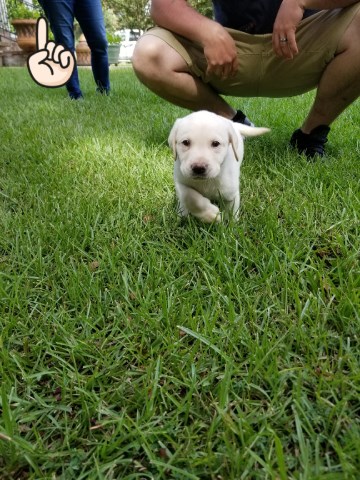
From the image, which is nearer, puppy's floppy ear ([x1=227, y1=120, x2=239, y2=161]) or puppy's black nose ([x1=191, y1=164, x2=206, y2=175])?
puppy's black nose ([x1=191, y1=164, x2=206, y2=175])

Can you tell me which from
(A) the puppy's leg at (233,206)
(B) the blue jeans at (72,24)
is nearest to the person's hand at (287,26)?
(A) the puppy's leg at (233,206)

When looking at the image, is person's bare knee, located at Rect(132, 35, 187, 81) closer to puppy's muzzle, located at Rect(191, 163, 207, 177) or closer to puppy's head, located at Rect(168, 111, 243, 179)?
puppy's head, located at Rect(168, 111, 243, 179)

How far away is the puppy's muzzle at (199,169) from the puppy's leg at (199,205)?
120 millimetres

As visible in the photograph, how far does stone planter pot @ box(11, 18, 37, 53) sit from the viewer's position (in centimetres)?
1011

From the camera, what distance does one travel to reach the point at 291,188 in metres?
1.86

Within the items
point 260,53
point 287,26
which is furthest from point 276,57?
point 287,26

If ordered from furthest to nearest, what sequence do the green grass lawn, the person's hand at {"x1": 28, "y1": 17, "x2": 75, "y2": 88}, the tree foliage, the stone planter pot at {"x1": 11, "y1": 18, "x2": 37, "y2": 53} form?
1. the tree foliage
2. the stone planter pot at {"x1": 11, "y1": 18, "x2": 37, "y2": 53}
3. the person's hand at {"x1": 28, "y1": 17, "x2": 75, "y2": 88}
4. the green grass lawn

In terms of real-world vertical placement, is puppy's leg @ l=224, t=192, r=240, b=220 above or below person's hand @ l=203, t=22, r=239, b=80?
below

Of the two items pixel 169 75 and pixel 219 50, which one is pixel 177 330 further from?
pixel 169 75

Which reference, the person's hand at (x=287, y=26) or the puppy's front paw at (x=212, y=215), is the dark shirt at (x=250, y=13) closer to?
the person's hand at (x=287, y=26)

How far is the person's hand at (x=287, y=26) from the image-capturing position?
200cm

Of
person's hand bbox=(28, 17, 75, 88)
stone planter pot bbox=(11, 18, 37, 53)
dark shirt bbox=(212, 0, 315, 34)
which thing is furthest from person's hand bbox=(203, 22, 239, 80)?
stone planter pot bbox=(11, 18, 37, 53)

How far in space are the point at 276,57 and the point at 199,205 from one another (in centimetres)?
113

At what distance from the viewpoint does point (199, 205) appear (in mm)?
1584
